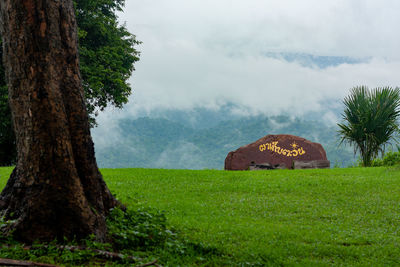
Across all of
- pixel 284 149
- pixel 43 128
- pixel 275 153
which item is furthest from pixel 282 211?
pixel 284 149

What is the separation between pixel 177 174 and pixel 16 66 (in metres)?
11.6

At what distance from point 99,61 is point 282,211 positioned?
58.0 feet

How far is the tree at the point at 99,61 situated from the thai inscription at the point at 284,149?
9.71 m

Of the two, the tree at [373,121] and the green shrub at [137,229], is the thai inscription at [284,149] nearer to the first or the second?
the tree at [373,121]

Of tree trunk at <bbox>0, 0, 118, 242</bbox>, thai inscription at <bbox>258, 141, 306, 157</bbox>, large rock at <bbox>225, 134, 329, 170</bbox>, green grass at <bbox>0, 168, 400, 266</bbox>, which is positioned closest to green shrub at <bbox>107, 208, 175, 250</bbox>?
tree trunk at <bbox>0, 0, 118, 242</bbox>

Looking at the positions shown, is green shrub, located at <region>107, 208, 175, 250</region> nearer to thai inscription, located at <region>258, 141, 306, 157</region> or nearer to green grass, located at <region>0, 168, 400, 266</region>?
green grass, located at <region>0, 168, 400, 266</region>

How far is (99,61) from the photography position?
2480cm

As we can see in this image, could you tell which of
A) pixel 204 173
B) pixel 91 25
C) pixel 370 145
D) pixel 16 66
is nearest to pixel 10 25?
pixel 16 66

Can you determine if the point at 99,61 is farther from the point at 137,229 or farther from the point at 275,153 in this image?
the point at 137,229

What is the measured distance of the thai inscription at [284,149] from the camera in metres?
21.8

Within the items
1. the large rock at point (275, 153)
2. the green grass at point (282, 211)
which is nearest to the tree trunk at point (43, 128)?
the green grass at point (282, 211)

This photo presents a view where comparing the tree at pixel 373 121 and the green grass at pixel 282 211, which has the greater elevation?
the tree at pixel 373 121

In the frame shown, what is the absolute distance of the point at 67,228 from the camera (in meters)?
6.02

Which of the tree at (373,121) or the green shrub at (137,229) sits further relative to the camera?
the tree at (373,121)
